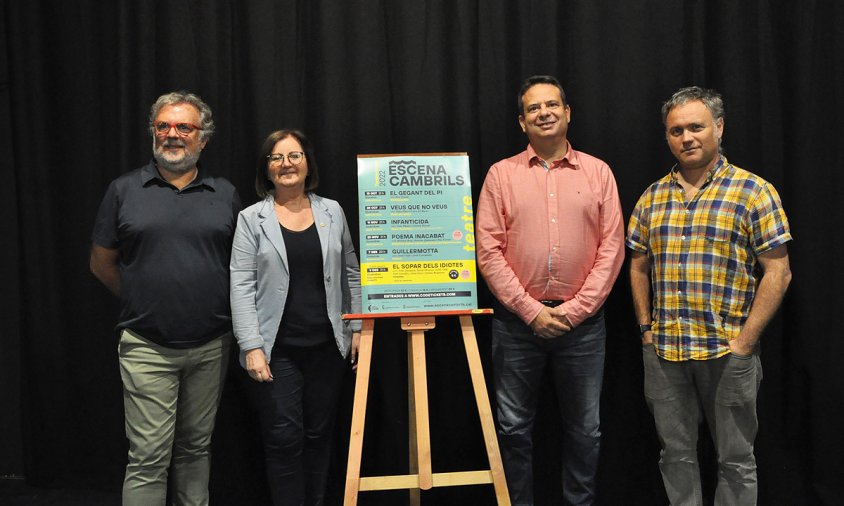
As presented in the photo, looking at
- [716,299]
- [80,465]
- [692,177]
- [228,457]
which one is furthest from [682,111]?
[80,465]

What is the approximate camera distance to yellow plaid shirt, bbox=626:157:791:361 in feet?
7.38

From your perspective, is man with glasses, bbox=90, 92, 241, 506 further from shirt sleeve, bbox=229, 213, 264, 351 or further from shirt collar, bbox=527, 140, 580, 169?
shirt collar, bbox=527, 140, 580, 169

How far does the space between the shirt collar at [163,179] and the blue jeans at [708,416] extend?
1.89m

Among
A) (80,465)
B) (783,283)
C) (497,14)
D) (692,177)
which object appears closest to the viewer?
(783,283)

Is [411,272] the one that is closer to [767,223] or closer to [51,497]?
[767,223]

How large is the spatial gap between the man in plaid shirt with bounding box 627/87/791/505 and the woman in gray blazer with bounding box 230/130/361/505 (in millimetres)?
1256

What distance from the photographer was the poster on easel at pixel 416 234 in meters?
2.38

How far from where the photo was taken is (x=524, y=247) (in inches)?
96.3

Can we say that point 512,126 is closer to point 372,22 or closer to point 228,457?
point 372,22

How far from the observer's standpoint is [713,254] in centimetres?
228

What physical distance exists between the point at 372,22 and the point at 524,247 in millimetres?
1363

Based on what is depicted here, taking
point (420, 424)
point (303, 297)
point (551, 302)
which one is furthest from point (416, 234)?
point (420, 424)

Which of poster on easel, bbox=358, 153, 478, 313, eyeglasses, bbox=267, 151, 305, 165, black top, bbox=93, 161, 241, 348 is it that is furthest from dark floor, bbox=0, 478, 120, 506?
eyeglasses, bbox=267, 151, 305, 165

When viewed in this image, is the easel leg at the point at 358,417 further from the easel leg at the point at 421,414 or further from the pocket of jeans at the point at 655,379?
the pocket of jeans at the point at 655,379
